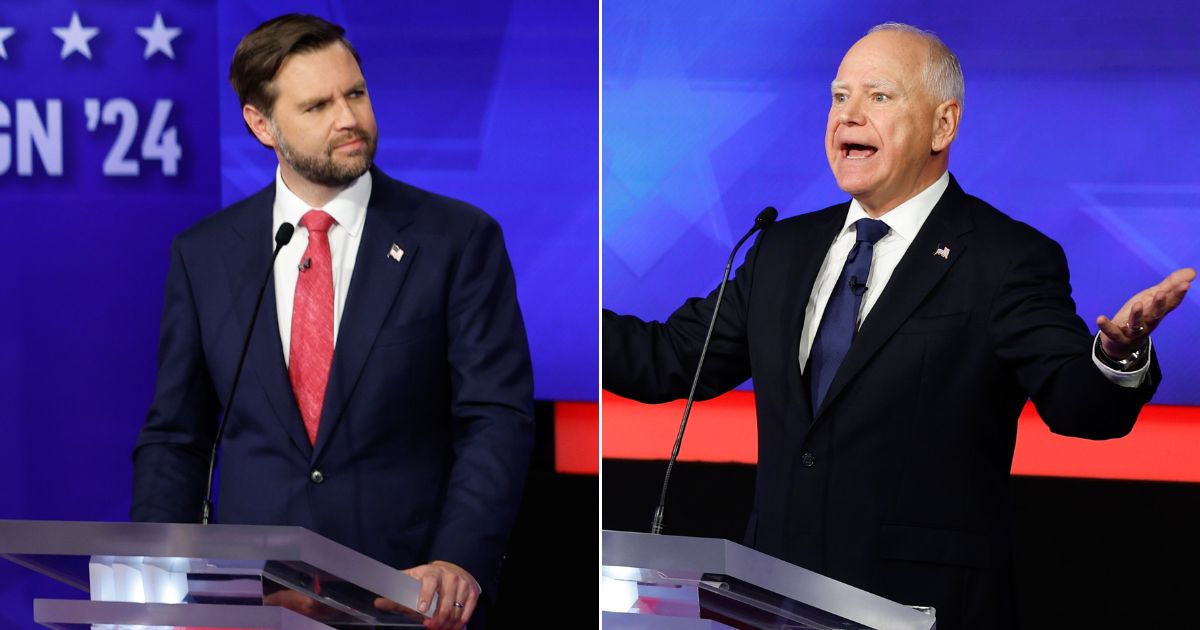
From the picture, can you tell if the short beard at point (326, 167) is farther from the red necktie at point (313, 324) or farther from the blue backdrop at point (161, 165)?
the blue backdrop at point (161, 165)

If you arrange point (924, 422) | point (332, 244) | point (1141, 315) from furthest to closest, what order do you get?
point (332, 244) → point (924, 422) → point (1141, 315)

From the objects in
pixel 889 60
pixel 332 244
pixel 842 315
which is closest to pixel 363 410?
pixel 332 244

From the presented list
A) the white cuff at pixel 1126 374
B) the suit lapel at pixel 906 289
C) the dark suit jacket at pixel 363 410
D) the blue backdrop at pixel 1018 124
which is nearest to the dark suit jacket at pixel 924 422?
the suit lapel at pixel 906 289

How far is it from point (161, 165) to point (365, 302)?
0.96 m

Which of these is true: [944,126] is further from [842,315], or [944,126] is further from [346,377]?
[346,377]

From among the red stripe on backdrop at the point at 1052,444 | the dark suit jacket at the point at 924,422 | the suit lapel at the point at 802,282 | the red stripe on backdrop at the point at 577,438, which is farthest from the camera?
the red stripe on backdrop at the point at 577,438

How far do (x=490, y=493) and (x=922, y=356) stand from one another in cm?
107

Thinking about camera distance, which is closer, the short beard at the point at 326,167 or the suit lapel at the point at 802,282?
the suit lapel at the point at 802,282

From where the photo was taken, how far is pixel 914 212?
10.8 ft

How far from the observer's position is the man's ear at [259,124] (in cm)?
378

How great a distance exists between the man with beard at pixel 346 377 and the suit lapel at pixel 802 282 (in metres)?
0.70

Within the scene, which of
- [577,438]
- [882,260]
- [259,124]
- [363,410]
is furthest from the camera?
[577,438]

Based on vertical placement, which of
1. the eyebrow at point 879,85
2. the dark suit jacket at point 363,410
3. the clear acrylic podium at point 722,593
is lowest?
the clear acrylic podium at point 722,593

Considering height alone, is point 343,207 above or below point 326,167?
below
